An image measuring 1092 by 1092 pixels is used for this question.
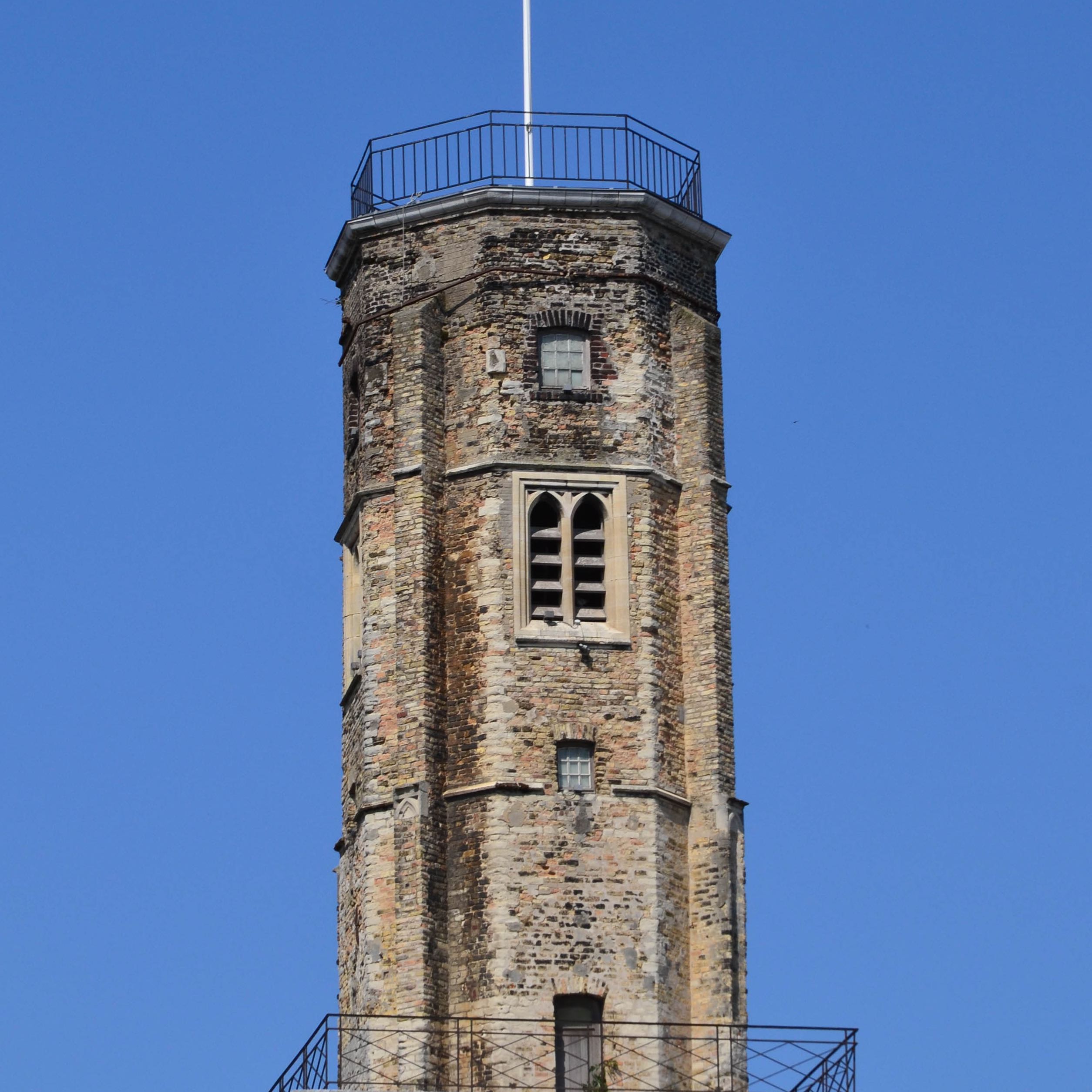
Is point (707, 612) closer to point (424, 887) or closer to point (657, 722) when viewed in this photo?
point (657, 722)

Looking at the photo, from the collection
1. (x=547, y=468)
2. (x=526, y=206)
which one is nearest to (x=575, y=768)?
(x=547, y=468)

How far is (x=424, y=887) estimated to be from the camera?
175ft

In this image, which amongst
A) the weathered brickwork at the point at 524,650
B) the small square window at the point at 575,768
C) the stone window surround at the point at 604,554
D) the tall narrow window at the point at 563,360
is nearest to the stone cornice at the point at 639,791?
the weathered brickwork at the point at 524,650

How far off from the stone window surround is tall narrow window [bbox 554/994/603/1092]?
5780mm

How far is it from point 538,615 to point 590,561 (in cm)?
131

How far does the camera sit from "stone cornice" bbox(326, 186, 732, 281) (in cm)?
5712

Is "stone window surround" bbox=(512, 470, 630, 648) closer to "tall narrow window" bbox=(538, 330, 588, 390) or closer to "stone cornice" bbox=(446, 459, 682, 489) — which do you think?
"stone cornice" bbox=(446, 459, 682, 489)

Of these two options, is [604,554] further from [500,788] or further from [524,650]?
[500,788]

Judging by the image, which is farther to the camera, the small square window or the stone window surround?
the stone window surround

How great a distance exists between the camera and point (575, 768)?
177 feet

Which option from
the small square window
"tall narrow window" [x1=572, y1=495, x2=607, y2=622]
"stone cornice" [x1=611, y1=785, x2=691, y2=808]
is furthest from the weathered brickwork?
"tall narrow window" [x1=572, y1=495, x2=607, y2=622]

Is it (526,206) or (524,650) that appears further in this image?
(526,206)

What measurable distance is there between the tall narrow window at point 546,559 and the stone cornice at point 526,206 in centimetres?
512

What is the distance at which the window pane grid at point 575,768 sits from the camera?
54.0 m
